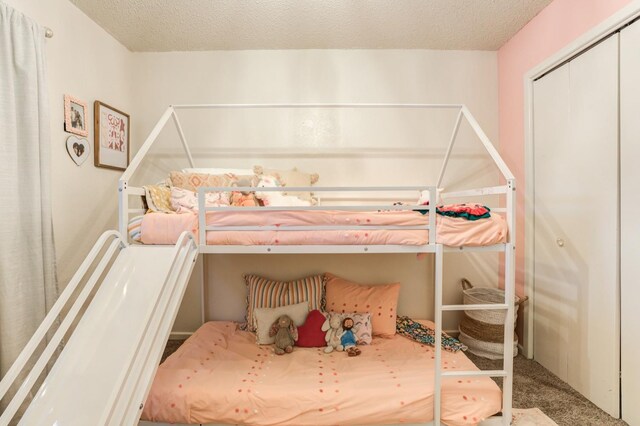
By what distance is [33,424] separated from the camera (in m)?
1.21

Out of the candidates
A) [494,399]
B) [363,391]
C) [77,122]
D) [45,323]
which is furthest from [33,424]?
[494,399]

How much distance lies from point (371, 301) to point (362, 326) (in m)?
0.22

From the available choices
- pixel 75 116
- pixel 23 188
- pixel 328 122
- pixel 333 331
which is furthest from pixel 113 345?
pixel 328 122

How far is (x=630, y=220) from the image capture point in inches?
69.0

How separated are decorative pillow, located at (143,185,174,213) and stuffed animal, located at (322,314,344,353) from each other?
1.31 m

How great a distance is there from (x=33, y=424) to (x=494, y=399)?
1995mm

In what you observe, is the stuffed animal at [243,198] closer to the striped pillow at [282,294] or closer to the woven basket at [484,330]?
the striped pillow at [282,294]

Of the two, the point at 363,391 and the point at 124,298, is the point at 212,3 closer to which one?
the point at 124,298

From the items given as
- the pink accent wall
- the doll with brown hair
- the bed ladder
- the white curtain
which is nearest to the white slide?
the white curtain

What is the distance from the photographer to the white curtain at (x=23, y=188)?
165 cm

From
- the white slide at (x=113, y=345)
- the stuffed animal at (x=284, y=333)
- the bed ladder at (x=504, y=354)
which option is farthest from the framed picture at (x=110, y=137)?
the bed ladder at (x=504, y=354)

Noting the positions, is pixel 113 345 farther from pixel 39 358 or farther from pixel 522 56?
pixel 522 56

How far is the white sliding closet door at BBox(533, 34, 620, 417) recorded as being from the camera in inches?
73.2

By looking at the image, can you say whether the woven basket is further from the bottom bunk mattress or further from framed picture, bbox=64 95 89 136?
framed picture, bbox=64 95 89 136
